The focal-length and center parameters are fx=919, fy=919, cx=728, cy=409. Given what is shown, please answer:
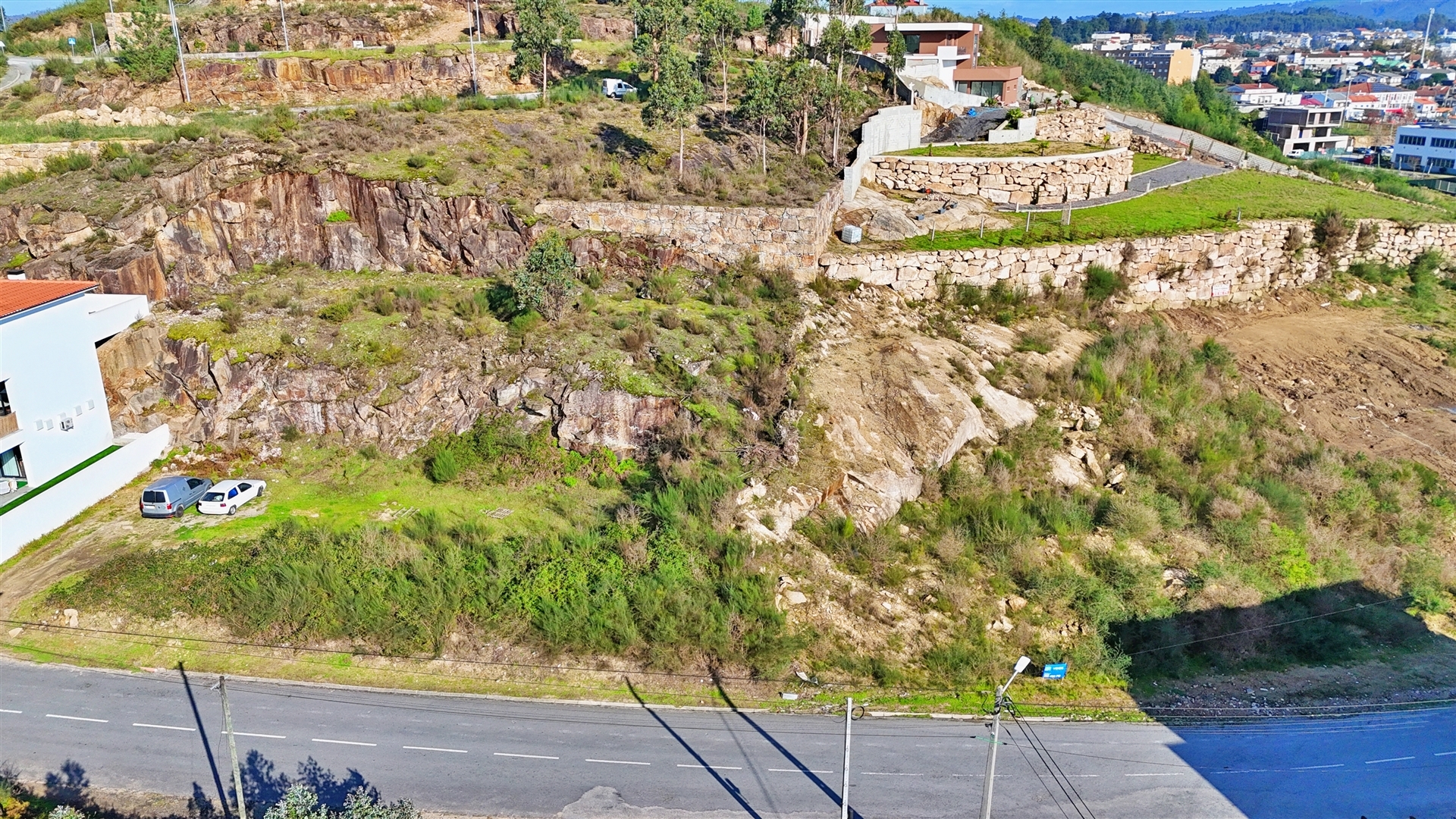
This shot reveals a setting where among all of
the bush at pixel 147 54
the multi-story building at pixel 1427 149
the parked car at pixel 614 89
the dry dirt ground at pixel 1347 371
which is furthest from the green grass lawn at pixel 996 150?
the multi-story building at pixel 1427 149

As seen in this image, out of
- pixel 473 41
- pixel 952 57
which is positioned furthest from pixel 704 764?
pixel 952 57

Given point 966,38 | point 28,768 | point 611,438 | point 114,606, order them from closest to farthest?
point 28,768
point 114,606
point 611,438
point 966,38

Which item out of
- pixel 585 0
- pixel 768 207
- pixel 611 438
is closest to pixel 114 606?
pixel 611 438

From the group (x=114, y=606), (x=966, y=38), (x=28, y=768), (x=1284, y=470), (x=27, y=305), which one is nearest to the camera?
(x=28, y=768)

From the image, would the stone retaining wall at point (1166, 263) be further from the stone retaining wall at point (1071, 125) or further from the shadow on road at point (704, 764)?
the shadow on road at point (704, 764)

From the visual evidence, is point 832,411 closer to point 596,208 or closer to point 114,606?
point 596,208

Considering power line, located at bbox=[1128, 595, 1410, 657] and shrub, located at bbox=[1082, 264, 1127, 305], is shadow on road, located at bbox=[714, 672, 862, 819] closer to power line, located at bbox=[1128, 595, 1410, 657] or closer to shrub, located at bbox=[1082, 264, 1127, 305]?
power line, located at bbox=[1128, 595, 1410, 657]
